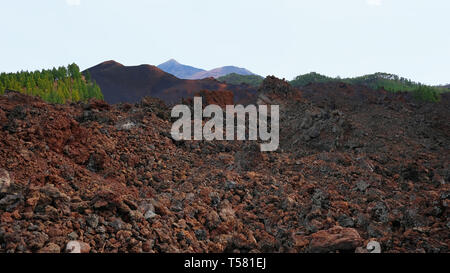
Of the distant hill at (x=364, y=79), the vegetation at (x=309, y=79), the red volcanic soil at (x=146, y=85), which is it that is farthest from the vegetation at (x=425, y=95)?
the vegetation at (x=309, y=79)

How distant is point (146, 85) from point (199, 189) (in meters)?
41.0

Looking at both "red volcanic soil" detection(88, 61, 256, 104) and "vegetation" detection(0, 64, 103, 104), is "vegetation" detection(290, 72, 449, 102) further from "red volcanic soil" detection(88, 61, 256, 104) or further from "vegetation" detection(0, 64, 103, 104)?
"vegetation" detection(0, 64, 103, 104)

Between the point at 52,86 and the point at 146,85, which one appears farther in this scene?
the point at 146,85

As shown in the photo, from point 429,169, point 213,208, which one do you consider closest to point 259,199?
point 213,208

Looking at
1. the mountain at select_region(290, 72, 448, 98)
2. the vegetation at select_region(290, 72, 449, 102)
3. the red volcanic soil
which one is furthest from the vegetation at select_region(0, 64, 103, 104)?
the mountain at select_region(290, 72, 448, 98)

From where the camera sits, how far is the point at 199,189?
25.9 ft

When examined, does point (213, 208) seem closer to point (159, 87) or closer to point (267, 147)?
point (267, 147)

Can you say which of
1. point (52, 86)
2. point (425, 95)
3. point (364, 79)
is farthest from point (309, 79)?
point (52, 86)

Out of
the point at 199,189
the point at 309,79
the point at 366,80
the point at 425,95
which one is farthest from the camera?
the point at 309,79

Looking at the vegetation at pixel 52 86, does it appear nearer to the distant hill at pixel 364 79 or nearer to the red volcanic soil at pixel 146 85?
the red volcanic soil at pixel 146 85

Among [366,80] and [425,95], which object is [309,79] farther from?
[425,95]

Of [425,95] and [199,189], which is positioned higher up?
[425,95]

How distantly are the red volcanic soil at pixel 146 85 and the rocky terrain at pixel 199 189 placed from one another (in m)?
26.5
